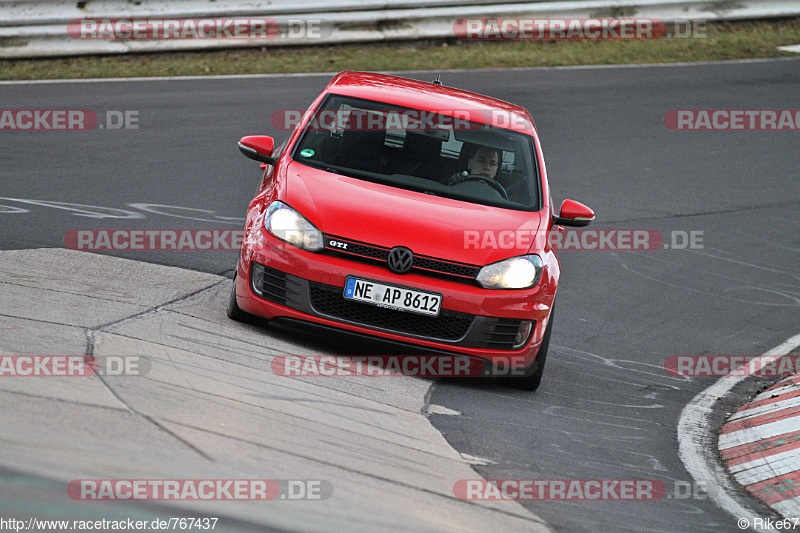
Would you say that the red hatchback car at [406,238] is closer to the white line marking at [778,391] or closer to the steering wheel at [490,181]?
the steering wheel at [490,181]

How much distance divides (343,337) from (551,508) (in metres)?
2.00

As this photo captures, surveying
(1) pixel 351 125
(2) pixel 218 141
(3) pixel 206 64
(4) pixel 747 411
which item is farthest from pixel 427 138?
(3) pixel 206 64

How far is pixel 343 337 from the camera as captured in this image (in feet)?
21.4

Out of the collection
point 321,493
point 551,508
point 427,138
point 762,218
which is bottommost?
point 762,218

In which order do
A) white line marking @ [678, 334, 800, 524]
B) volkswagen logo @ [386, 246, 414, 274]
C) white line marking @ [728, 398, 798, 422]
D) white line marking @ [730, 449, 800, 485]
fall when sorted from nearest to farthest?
white line marking @ [678, 334, 800, 524]
white line marking @ [730, 449, 800, 485]
volkswagen logo @ [386, 246, 414, 274]
white line marking @ [728, 398, 798, 422]

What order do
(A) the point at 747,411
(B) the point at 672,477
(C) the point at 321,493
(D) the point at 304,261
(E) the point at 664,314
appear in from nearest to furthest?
(C) the point at 321,493 → (B) the point at 672,477 → (D) the point at 304,261 → (A) the point at 747,411 → (E) the point at 664,314

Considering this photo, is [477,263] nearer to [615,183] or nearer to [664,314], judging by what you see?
[664,314]

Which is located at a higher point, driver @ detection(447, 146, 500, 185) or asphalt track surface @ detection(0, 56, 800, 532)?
driver @ detection(447, 146, 500, 185)

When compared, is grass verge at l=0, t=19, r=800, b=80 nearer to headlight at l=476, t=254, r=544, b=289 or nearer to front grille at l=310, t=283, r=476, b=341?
front grille at l=310, t=283, r=476, b=341

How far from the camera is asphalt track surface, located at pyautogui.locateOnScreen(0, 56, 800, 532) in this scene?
20.0 ft

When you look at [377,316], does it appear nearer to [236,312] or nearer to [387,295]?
[387,295]

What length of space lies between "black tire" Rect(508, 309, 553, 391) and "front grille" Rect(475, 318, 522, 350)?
25cm

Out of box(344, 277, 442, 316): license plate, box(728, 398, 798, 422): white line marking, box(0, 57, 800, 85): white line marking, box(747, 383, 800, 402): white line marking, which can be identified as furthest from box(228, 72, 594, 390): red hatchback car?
box(0, 57, 800, 85): white line marking

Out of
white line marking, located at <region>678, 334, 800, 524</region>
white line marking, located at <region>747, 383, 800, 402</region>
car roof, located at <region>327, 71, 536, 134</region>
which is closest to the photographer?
white line marking, located at <region>678, 334, 800, 524</region>
